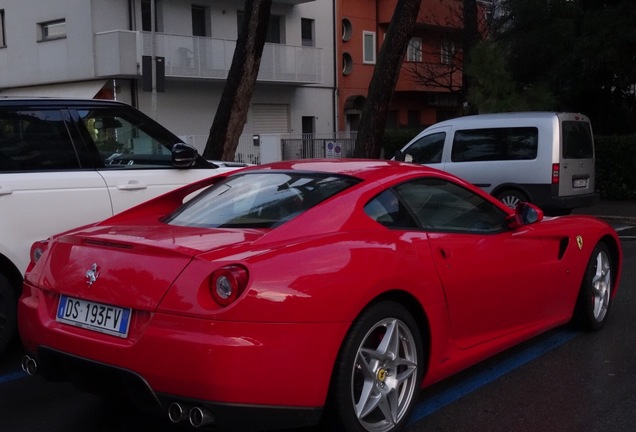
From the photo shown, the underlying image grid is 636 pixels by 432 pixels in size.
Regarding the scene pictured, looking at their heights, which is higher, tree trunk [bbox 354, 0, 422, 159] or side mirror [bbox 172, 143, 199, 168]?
tree trunk [bbox 354, 0, 422, 159]

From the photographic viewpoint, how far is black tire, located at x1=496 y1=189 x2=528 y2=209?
44.2ft

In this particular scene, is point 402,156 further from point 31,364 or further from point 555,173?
point 31,364

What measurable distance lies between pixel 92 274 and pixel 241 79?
35.2 ft

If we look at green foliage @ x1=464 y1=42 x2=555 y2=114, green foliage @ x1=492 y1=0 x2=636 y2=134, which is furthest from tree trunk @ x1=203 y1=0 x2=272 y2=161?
green foliage @ x1=492 y1=0 x2=636 y2=134

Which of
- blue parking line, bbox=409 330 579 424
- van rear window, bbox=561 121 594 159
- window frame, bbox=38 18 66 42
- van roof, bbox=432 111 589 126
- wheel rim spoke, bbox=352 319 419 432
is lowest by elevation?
blue parking line, bbox=409 330 579 424

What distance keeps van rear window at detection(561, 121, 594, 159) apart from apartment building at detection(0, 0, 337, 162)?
14.9 meters

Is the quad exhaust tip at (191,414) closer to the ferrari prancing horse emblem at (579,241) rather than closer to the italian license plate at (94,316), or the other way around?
the italian license plate at (94,316)

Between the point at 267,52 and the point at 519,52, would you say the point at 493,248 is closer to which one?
the point at 519,52

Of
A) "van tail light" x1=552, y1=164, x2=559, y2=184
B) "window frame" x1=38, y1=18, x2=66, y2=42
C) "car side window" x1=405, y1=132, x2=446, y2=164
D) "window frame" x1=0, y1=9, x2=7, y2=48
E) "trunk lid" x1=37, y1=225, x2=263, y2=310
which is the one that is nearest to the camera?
"trunk lid" x1=37, y1=225, x2=263, y2=310

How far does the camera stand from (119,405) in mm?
4836

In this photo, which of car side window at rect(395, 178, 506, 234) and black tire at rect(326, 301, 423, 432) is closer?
black tire at rect(326, 301, 423, 432)

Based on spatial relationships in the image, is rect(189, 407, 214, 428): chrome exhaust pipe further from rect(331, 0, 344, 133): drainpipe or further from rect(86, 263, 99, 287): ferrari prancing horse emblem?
rect(331, 0, 344, 133): drainpipe

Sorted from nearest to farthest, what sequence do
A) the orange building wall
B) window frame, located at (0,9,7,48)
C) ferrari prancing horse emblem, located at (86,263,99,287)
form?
ferrari prancing horse emblem, located at (86,263,99,287), window frame, located at (0,9,7,48), the orange building wall

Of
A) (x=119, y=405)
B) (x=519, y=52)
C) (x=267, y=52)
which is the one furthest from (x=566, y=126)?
(x=267, y=52)
